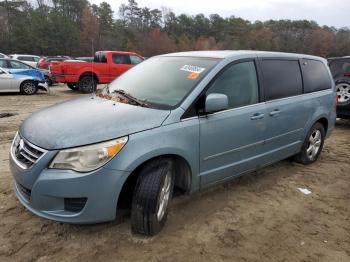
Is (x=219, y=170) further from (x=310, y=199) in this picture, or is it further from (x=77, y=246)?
(x=77, y=246)

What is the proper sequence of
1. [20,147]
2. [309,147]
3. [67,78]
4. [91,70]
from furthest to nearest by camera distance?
[91,70], [67,78], [309,147], [20,147]

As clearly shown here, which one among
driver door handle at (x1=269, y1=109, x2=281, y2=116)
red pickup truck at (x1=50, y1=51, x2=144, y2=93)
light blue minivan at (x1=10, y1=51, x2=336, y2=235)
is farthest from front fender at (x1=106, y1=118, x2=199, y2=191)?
red pickup truck at (x1=50, y1=51, x2=144, y2=93)

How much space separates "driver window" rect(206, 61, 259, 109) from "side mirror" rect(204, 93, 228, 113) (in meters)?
0.16

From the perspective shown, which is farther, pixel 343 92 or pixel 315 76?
pixel 343 92

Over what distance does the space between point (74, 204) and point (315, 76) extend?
4012mm

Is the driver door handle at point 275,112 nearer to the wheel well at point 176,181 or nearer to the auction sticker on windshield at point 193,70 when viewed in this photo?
the auction sticker on windshield at point 193,70

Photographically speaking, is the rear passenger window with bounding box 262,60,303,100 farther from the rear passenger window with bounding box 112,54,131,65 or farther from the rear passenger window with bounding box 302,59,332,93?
the rear passenger window with bounding box 112,54,131,65

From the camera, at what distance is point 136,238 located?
3209 millimetres

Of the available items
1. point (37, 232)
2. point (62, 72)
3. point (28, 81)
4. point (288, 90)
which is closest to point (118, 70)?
point (62, 72)

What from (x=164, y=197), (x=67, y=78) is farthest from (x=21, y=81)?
(x=164, y=197)

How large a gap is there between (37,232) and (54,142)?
0.97m

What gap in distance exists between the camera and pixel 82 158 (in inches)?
111

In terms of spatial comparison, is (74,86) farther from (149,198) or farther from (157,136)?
(149,198)

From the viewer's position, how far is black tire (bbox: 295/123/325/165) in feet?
17.3
